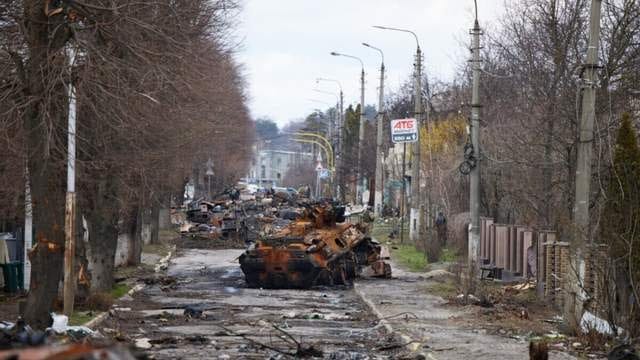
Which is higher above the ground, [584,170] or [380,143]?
[380,143]

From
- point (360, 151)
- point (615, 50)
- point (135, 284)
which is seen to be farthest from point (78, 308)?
point (360, 151)

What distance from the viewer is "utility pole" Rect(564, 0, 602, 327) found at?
61.4 feet

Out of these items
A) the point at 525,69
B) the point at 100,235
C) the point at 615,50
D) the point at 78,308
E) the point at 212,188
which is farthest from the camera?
the point at 212,188

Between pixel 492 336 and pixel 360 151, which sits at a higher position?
pixel 360 151

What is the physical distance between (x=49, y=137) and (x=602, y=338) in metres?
8.70

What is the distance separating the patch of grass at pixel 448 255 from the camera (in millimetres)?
38744

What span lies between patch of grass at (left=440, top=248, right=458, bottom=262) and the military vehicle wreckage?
3304mm

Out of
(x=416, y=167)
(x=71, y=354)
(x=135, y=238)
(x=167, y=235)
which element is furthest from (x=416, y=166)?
(x=71, y=354)

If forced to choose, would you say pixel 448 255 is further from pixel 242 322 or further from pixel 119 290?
pixel 242 322

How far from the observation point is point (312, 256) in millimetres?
31859

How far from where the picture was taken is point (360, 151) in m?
74.1

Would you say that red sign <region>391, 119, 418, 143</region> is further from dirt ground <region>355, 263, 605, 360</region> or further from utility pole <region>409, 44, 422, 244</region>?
dirt ground <region>355, 263, 605, 360</region>

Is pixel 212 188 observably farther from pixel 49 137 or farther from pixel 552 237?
pixel 49 137

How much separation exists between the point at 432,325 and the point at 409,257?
68.0 ft
